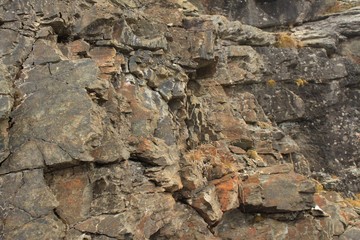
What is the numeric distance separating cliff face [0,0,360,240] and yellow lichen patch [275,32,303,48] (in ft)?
2.66

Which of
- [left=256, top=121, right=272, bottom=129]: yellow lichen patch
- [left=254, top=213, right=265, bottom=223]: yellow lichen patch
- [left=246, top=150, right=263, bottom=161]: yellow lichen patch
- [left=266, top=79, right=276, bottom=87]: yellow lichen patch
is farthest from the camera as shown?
[left=266, top=79, right=276, bottom=87]: yellow lichen patch

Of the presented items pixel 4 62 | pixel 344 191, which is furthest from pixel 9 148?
pixel 344 191

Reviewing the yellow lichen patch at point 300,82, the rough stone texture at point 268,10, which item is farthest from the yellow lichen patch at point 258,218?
the rough stone texture at point 268,10

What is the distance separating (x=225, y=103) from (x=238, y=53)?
5.41 m

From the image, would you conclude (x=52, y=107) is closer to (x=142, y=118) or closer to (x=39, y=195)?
(x=39, y=195)

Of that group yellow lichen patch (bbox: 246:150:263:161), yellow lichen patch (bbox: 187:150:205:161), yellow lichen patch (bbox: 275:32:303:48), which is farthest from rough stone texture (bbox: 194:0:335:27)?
yellow lichen patch (bbox: 187:150:205:161)

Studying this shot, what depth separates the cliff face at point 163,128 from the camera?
9.89 metres

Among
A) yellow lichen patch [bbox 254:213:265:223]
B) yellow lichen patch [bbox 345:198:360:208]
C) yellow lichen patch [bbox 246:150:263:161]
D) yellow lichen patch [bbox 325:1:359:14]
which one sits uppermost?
yellow lichen patch [bbox 325:1:359:14]

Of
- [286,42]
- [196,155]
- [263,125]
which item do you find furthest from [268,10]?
[196,155]

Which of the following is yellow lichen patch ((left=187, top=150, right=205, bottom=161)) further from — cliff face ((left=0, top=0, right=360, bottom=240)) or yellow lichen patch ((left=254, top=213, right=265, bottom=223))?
yellow lichen patch ((left=254, top=213, right=265, bottom=223))

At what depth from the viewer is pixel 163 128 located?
1366 cm

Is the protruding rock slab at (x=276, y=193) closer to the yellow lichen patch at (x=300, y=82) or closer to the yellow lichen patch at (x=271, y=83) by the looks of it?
the yellow lichen patch at (x=271, y=83)

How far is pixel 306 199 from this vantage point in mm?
15242

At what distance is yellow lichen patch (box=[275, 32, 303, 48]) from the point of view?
26359mm
